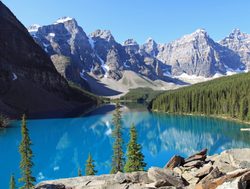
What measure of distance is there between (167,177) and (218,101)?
502ft

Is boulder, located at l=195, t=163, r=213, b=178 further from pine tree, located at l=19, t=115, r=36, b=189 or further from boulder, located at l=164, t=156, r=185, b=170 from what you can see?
pine tree, located at l=19, t=115, r=36, b=189

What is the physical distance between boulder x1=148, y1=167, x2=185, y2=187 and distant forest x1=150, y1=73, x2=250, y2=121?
118972 mm

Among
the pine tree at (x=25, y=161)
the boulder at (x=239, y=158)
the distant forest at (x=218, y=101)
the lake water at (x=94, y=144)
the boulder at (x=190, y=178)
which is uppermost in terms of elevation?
the distant forest at (x=218, y=101)

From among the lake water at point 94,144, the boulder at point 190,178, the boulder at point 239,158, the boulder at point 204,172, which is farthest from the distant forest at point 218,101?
the boulder at point 204,172

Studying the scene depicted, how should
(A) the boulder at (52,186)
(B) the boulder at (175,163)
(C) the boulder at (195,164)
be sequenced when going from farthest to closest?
(B) the boulder at (175,163)
(C) the boulder at (195,164)
(A) the boulder at (52,186)

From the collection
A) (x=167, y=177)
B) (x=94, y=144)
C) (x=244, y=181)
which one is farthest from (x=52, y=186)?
(x=94, y=144)

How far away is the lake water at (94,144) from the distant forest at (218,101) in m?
19.7

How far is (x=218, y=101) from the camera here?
544 feet

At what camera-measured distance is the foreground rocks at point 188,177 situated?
16.2 metres

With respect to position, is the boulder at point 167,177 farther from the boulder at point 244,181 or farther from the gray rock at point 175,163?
the boulder at point 244,181

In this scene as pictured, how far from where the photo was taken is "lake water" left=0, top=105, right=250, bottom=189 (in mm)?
66188

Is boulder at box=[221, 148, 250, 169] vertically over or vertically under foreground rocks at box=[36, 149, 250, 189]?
over

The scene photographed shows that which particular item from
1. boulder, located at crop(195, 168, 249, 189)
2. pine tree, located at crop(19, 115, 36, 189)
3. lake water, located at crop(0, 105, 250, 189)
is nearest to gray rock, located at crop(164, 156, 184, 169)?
boulder, located at crop(195, 168, 249, 189)

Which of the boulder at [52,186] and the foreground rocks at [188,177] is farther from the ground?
the foreground rocks at [188,177]
